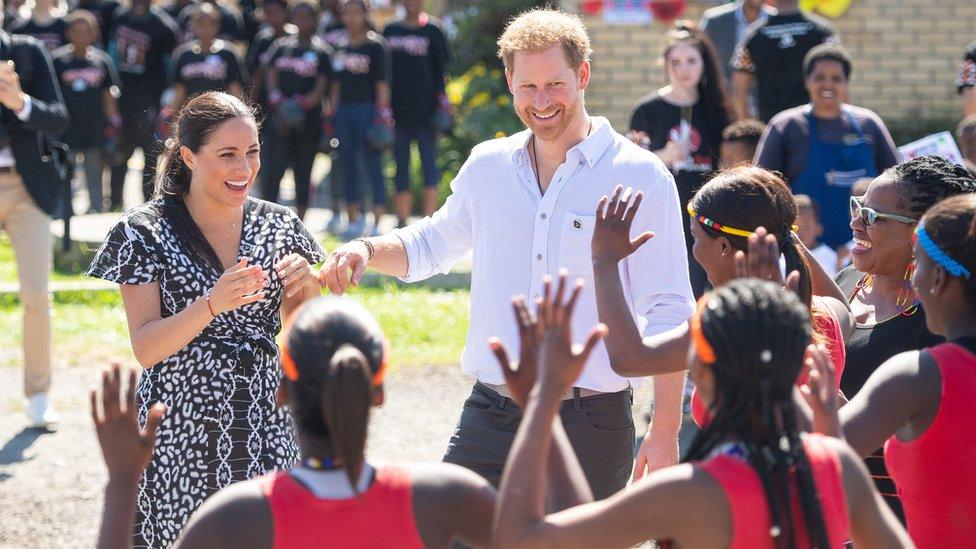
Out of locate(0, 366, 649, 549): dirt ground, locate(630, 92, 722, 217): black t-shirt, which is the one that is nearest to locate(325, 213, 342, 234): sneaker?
locate(0, 366, 649, 549): dirt ground

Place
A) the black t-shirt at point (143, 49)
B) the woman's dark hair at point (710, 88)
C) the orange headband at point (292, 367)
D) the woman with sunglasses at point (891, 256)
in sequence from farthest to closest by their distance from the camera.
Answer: the black t-shirt at point (143, 49), the woman's dark hair at point (710, 88), the woman with sunglasses at point (891, 256), the orange headband at point (292, 367)

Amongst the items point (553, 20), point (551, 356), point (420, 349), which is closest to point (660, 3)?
point (420, 349)

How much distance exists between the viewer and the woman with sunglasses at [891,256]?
3.93 m

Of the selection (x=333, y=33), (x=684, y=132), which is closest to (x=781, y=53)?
(x=684, y=132)

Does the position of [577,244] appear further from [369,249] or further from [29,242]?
[29,242]

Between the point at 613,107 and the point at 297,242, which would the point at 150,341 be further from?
the point at 613,107

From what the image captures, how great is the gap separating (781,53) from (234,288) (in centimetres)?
695

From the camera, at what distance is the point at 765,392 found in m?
2.63

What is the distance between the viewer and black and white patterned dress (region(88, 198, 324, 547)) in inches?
167

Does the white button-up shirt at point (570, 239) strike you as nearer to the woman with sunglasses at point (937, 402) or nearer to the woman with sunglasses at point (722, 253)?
the woman with sunglasses at point (722, 253)

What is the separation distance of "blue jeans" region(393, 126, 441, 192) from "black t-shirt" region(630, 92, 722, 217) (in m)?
4.85

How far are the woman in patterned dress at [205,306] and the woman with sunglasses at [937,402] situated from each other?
1.97 meters

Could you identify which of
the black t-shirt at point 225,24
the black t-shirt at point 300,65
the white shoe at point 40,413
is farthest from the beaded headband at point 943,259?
the black t-shirt at point 225,24

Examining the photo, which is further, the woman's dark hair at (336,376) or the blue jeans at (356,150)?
the blue jeans at (356,150)
